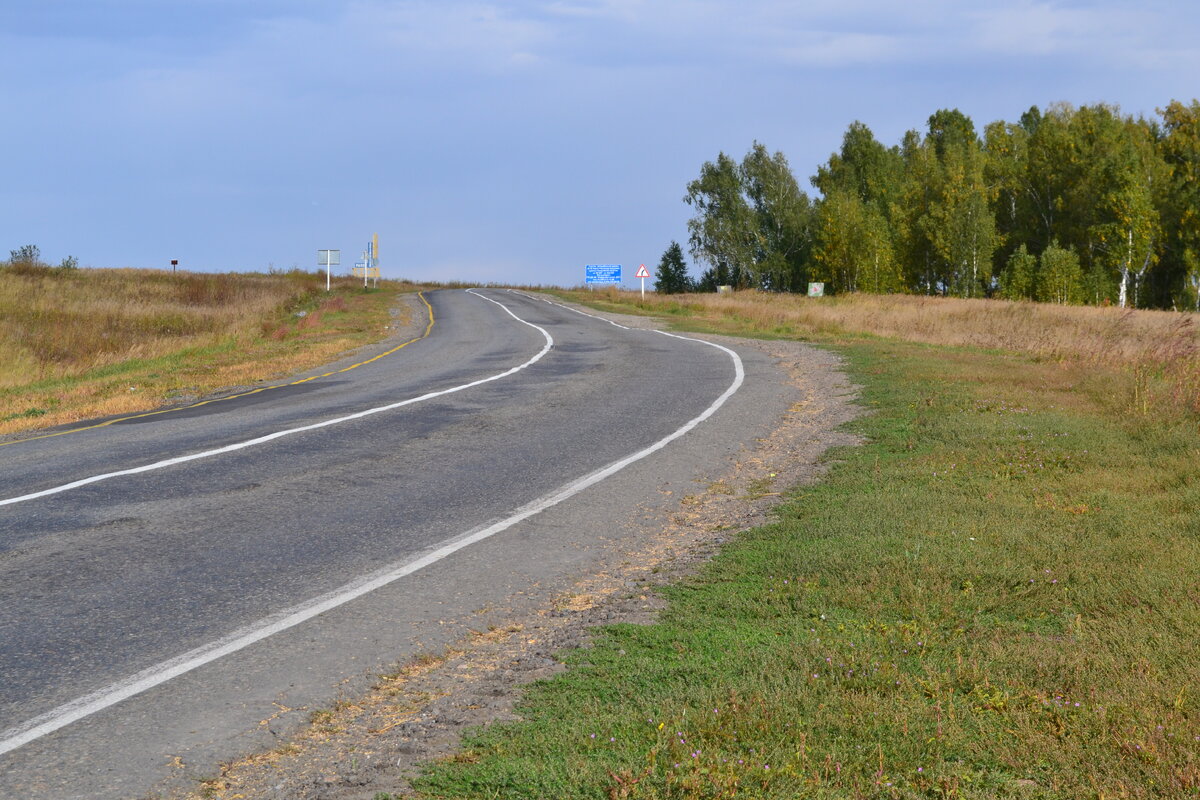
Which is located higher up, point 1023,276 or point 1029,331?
point 1023,276

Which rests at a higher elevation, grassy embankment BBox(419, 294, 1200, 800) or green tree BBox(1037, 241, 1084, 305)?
green tree BBox(1037, 241, 1084, 305)

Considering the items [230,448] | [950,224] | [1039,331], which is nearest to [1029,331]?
[1039,331]

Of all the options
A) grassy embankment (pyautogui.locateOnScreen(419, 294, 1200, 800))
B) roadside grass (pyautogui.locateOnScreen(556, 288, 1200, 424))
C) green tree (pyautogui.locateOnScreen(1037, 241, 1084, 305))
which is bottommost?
grassy embankment (pyautogui.locateOnScreen(419, 294, 1200, 800))

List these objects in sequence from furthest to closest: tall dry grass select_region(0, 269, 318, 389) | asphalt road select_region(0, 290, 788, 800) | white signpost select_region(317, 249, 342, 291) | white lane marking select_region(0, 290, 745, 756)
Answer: white signpost select_region(317, 249, 342, 291) → tall dry grass select_region(0, 269, 318, 389) → asphalt road select_region(0, 290, 788, 800) → white lane marking select_region(0, 290, 745, 756)

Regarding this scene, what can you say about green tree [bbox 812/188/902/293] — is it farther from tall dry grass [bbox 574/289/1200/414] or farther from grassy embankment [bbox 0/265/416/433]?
grassy embankment [bbox 0/265/416/433]

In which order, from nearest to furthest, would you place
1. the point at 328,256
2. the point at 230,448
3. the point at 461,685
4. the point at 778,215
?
the point at 461,685 < the point at 230,448 < the point at 328,256 < the point at 778,215

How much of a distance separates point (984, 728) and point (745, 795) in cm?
118

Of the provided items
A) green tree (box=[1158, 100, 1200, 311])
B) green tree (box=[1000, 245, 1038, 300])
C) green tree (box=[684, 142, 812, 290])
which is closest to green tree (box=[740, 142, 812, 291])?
green tree (box=[684, 142, 812, 290])

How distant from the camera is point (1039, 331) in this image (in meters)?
27.8

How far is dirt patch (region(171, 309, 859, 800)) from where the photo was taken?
385 cm

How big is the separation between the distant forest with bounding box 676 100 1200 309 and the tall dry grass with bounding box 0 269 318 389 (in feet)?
145

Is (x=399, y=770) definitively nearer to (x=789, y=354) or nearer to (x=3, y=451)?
(x=3, y=451)

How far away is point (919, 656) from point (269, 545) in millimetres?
4713

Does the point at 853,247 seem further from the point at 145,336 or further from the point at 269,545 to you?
the point at 269,545
